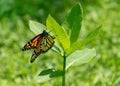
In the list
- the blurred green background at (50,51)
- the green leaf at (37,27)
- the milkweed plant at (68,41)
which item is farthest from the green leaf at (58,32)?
the blurred green background at (50,51)

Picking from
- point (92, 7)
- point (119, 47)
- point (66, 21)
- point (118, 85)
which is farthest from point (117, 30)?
point (66, 21)

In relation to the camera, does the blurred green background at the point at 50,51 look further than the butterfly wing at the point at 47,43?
Yes

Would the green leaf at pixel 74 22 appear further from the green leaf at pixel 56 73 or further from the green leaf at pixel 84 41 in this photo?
the green leaf at pixel 56 73

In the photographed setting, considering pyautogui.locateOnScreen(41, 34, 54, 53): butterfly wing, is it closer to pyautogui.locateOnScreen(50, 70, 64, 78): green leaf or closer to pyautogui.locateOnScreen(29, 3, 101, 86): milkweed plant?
pyautogui.locateOnScreen(29, 3, 101, 86): milkweed plant

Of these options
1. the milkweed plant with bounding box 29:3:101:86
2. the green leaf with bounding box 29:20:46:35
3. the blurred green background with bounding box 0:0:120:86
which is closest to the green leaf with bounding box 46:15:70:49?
the milkweed plant with bounding box 29:3:101:86

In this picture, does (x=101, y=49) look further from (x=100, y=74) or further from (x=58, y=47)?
(x=58, y=47)

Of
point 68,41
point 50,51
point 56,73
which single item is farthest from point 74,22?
point 50,51
